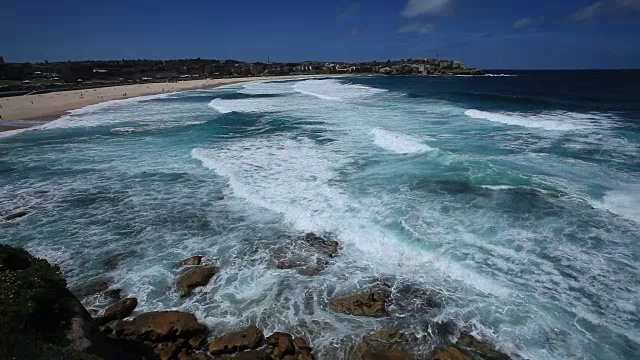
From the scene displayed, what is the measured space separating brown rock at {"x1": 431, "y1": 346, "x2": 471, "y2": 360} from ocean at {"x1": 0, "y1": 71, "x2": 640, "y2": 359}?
1.14 ft

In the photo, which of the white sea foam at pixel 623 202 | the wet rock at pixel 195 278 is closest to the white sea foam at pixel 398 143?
the white sea foam at pixel 623 202

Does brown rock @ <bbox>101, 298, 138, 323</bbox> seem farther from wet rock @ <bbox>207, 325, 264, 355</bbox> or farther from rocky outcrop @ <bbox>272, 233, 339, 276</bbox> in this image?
rocky outcrop @ <bbox>272, 233, 339, 276</bbox>

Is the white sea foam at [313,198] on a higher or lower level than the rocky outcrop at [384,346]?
higher

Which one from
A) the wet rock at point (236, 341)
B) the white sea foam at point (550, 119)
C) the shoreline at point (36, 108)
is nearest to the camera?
the wet rock at point (236, 341)

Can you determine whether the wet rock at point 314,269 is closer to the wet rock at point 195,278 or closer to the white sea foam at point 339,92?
the wet rock at point 195,278

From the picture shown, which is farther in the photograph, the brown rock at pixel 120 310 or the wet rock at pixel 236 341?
the brown rock at pixel 120 310

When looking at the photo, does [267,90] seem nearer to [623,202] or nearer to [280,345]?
[623,202]

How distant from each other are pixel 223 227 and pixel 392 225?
5.33 meters

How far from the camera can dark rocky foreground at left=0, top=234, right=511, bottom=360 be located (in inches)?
210

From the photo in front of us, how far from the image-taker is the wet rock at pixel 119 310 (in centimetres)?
787

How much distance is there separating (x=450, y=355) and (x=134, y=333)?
5954 millimetres

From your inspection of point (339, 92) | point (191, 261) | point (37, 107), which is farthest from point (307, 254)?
point (339, 92)

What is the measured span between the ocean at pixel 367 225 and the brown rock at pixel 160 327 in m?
0.41

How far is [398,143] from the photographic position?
21.4 m
